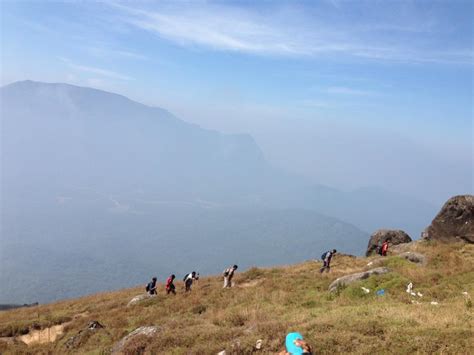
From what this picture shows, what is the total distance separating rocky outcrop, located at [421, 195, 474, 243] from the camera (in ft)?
98.7

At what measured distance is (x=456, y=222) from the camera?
3102 cm

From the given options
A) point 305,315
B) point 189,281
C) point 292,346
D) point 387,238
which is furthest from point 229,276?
point 387,238

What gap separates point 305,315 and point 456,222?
74.9 ft

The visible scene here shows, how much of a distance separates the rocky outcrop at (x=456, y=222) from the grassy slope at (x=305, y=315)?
5.35ft

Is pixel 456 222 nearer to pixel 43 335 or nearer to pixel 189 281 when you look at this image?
pixel 189 281

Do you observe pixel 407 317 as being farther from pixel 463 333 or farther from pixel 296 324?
pixel 296 324

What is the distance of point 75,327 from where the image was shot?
72.8ft

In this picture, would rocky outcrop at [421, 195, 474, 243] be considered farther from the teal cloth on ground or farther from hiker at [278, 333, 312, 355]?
hiker at [278, 333, 312, 355]

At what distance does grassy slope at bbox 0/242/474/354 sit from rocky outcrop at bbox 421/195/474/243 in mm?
1632

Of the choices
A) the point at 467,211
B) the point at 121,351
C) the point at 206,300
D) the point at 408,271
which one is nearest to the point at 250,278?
the point at 206,300

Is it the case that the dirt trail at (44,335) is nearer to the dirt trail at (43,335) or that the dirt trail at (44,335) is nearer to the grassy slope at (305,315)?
the dirt trail at (43,335)

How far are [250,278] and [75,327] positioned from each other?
521 inches

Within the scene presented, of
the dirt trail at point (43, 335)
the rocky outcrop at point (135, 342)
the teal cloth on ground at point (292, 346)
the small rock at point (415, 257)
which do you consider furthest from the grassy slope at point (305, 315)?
the teal cloth on ground at point (292, 346)

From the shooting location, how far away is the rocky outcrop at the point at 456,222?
30.1 m
